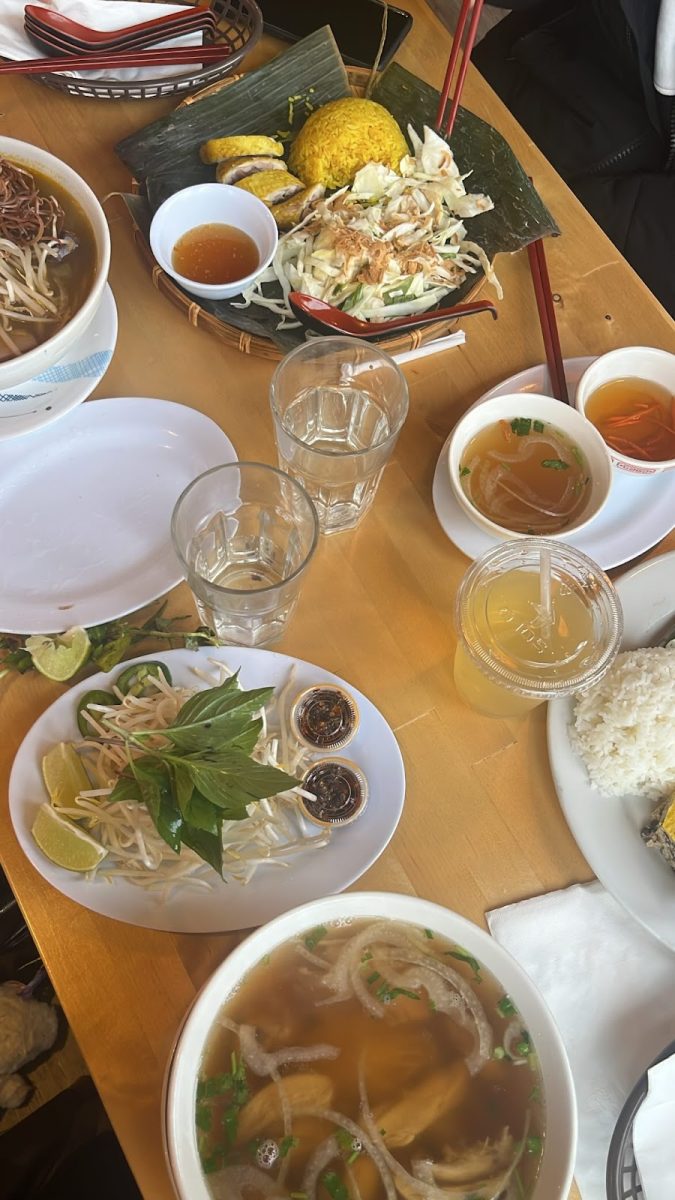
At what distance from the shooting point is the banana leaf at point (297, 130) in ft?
4.83

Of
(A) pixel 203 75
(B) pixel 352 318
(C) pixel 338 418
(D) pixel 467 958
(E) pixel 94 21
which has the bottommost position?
(D) pixel 467 958

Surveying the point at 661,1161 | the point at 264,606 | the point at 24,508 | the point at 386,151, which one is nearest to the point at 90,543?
the point at 24,508

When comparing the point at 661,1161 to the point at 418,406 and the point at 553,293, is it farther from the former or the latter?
the point at 553,293

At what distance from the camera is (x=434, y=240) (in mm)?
1481

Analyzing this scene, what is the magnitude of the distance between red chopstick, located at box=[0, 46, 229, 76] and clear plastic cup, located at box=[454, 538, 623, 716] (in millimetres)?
1028

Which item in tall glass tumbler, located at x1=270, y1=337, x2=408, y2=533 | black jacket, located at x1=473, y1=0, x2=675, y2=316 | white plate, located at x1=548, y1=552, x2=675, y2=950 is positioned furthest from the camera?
black jacket, located at x1=473, y1=0, x2=675, y2=316

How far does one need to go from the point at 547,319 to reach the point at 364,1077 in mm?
1103

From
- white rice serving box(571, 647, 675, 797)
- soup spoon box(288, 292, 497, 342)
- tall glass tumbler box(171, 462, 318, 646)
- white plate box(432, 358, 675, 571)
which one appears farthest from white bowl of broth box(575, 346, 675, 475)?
tall glass tumbler box(171, 462, 318, 646)

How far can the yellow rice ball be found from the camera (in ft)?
4.86

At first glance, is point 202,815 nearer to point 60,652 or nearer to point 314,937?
point 314,937

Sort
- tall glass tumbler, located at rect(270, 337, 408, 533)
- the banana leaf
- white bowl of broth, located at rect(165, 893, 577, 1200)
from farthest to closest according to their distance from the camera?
the banana leaf, tall glass tumbler, located at rect(270, 337, 408, 533), white bowl of broth, located at rect(165, 893, 577, 1200)

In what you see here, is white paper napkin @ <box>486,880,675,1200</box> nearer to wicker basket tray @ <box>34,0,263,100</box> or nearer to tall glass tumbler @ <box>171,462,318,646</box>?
tall glass tumbler @ <box>171,462,318,646</box>

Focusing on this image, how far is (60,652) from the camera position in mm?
1160

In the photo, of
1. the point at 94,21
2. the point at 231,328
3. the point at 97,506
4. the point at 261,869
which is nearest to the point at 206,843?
the point at 261,869
